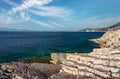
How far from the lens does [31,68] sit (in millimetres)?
44031

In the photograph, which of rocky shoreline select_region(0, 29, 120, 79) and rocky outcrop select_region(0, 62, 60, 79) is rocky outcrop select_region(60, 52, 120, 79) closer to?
rocky shoreline select_region(0, 29, 120, 79)

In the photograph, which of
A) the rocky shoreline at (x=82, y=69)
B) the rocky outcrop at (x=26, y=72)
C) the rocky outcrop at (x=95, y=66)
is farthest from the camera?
the rocky outcrop at (x=26, y=72)

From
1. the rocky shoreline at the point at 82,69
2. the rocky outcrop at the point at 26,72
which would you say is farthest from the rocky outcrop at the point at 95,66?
the rocky outcrop at the point at 26,72

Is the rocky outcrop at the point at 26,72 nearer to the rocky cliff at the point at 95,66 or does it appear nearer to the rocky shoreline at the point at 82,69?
the rocky shoreline at the point at 82,69

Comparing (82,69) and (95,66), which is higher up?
(95,66)

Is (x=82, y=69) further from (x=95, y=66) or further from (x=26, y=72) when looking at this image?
(x=26, y=72)

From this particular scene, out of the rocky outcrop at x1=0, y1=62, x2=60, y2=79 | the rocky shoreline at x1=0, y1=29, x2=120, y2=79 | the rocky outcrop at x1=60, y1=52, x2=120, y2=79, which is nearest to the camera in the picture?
the rocky outcrop at x1=60, y1=52, x2=120, y2=79

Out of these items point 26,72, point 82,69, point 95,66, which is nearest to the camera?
point 95,66

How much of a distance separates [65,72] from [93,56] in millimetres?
6643

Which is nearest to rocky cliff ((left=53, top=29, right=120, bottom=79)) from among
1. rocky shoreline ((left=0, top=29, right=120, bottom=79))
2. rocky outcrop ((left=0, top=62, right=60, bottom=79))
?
rocky shoreline ((left=0, top=29, right=120, bottom=79))

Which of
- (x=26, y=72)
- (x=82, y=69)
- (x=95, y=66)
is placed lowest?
(x=26, y=72)

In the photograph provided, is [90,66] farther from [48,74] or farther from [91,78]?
[48,74]

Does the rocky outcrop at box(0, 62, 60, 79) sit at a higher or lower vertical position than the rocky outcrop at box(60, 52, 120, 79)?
lower

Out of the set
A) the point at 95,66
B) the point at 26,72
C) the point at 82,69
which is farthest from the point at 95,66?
the point at 26,72
